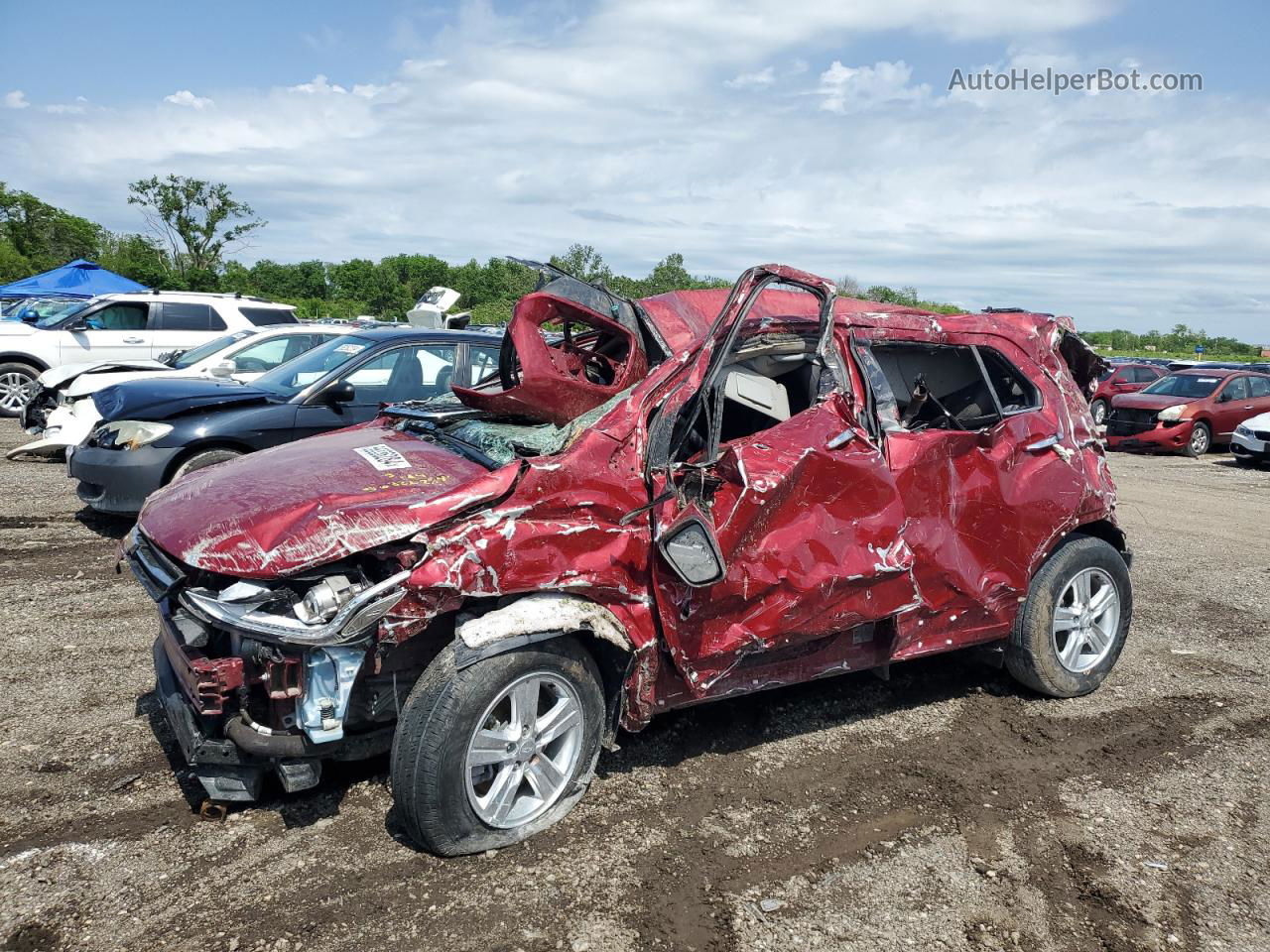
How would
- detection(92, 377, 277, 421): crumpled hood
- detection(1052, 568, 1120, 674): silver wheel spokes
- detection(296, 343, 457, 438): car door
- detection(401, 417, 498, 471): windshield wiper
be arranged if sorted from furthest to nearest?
1. detection(296, 343, 457, 438): car door
2. detection(92, 377, 277, 421): crumpled hood
3. detection(1052, 568, 1120, 674): silver wheel spokes
4. detection(401, 417, 498, 471): windshield wiper

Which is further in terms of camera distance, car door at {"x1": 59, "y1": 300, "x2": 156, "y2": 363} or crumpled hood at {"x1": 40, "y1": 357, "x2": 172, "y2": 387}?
car door at {"x1": 59, "y1": 300, "x2": 156, "y2": 363}

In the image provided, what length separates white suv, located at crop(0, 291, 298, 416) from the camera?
46.7 ft

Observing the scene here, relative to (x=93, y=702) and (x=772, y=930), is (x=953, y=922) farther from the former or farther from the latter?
(x=93, y=702)

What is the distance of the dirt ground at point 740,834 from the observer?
2.95 meters

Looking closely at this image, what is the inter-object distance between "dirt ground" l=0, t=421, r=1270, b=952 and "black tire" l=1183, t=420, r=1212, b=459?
48.4 ft

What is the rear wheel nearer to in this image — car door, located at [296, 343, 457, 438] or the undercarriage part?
car door, located at [296, 343, 457, 438]

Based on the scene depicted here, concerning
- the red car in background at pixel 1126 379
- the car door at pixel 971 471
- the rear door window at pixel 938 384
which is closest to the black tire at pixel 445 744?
the car door at pixel 971 471

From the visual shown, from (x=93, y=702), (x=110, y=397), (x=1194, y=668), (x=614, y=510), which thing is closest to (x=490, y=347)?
(x=110, y=397)

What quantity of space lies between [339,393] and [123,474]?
163 centimetres

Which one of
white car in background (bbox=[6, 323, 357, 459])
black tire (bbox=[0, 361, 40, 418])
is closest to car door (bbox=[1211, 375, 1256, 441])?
white car in background (bbox=[6, 323, 357, 459])

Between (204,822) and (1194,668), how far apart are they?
5192 millimetres

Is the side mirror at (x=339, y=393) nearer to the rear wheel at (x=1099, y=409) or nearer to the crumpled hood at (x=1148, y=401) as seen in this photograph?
the crumpled hood at (x=1148, y=401)

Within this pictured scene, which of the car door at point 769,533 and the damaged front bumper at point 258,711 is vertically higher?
the car door at point 769,533

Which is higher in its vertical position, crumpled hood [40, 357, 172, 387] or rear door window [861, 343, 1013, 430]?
rear door window [861, 343, 1013, 430]
